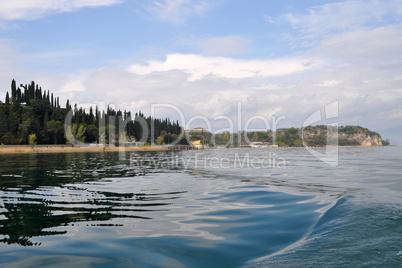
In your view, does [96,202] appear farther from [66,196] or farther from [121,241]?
[121,241]

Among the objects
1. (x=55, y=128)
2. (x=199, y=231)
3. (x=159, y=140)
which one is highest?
(x=55, y=128)

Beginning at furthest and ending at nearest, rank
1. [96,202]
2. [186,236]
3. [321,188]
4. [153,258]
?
[321,188] → [96,202] → [186,236] → [153,258]

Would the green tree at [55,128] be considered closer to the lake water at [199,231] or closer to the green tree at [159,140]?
the green tree at [159,140]

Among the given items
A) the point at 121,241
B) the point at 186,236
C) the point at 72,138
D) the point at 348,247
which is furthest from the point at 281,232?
the point at 72,138

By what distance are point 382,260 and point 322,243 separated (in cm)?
138

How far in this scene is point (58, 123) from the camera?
107250 millimetres

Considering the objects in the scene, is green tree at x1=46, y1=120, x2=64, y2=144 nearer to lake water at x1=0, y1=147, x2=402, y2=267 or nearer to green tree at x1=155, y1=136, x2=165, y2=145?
green tree at x1=155, y1=136, x2=165, y2=145

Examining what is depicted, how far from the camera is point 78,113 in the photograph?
397 feet

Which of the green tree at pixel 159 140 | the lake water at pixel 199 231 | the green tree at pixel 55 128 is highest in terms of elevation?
the green tree at pixel 55 128

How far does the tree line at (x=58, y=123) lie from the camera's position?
320 ft

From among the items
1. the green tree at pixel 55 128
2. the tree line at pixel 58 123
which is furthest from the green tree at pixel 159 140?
the green tree at pixel 55 128

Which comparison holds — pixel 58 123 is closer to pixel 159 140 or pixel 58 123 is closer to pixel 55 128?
pixel 55 128

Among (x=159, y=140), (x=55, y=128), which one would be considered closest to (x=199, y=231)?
(x=55, y=128)

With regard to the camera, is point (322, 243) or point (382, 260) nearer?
point (382, 260)
